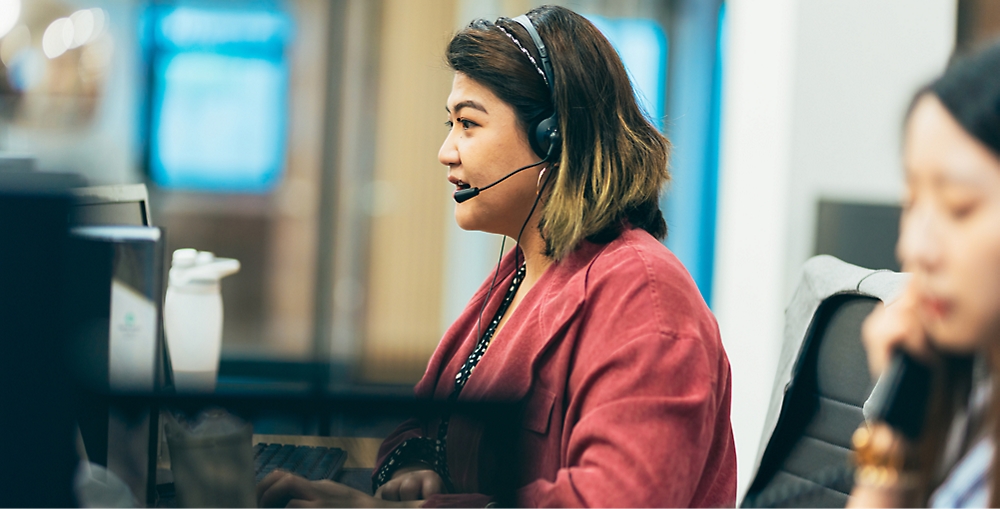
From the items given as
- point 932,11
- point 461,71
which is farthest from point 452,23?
point 461,71

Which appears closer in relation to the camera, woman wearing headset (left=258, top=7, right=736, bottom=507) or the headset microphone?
woman wearing headset (left=258, top=7, right=736, bottom=507)

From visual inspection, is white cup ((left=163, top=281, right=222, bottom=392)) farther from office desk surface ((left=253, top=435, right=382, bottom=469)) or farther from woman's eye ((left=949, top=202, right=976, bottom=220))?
woman's eye ((left=949, top=202, right=976, bottom=220))

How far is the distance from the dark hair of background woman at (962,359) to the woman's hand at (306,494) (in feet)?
1.51

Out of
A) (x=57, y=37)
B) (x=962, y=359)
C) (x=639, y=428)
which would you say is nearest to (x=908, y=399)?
(x=962, y=359)

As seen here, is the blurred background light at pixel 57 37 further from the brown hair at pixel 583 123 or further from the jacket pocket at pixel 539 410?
the jacket pocket at pixel 539 410

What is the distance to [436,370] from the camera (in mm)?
1241

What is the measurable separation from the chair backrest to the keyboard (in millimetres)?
528

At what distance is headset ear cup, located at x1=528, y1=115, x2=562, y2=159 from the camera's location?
1.07 meters

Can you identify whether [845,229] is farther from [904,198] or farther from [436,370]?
[904,198]

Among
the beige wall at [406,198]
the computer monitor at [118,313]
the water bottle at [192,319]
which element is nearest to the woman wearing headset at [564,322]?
the computer monitor at [118,313]

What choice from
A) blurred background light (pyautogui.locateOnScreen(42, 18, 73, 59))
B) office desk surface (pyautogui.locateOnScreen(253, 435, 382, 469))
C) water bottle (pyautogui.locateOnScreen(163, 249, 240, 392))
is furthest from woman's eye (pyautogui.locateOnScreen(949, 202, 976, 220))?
blurred background light (pyautogui.locateOnScreen(42, 18, 73, 59))

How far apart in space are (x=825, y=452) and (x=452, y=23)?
9.22ft

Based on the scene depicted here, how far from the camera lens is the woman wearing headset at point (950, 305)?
1.44ft

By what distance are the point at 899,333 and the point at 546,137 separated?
650mm
